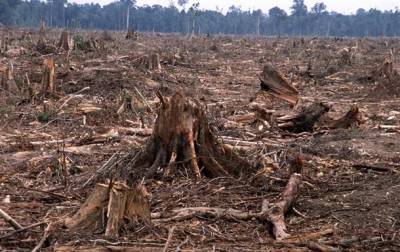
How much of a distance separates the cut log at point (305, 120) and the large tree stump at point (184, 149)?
8.93 ft

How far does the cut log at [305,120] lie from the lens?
845 centimetres

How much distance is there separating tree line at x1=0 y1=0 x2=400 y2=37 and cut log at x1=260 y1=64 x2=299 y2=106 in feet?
203

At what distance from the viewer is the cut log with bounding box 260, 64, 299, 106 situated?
11.4 metres

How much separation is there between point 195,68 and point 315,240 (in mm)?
14177

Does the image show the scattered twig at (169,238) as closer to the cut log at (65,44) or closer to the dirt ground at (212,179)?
the dirt ground at (212,179)

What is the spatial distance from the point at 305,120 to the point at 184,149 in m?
3.09

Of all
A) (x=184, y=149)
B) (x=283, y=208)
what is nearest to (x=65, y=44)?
(x=184, y=149)

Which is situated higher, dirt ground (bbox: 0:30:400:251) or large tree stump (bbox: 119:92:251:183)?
large tree stump (bbox: 119:92:251:183)

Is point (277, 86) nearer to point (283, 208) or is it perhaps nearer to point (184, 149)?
point (184, 149)

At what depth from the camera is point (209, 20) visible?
87188 millimetres

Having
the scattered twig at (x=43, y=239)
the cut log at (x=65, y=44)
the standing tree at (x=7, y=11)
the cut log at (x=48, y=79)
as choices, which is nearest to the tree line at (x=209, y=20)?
the standing tree at (x=7, y=11)

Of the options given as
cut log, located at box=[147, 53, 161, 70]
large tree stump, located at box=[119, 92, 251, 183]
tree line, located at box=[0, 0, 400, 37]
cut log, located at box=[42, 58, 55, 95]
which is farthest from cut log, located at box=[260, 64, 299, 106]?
tree line, located at box=[0, 0, 400, 37]

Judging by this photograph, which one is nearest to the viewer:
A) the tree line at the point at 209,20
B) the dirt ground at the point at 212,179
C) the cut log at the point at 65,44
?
the dirt ground at the point at 212,179

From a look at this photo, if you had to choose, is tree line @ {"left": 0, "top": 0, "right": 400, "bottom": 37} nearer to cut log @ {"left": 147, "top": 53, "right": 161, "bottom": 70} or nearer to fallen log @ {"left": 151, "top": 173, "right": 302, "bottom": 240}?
cut log @ {"left": 147, "top": 53, "right": 161, "bottom": 70}
